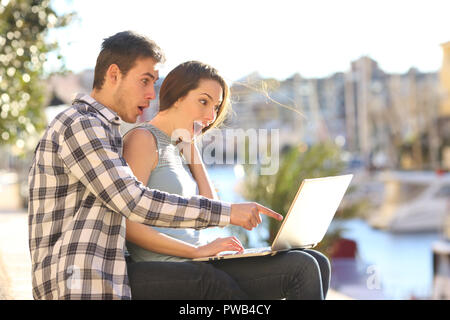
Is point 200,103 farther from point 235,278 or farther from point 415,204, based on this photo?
point 415,204

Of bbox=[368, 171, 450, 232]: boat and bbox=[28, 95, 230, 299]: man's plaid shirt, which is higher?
bbox=[28, 95, 230, 299]: man's plaid shirt

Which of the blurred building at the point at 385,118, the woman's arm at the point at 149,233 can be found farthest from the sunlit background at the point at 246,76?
the blurred building at the point at 385,118

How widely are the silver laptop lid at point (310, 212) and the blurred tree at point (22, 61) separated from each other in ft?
7.66

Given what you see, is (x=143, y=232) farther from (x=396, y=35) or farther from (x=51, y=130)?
(x=396, y=35)

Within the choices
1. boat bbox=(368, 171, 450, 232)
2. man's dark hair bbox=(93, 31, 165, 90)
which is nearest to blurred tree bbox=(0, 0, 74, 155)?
man's dark hair bbox=(93, 31, 165, 90)

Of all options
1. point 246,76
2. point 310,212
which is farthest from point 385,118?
point 310,212

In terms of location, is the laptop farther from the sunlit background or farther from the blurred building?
the blurred building

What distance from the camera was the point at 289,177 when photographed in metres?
6.53

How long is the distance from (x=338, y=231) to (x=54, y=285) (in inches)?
239

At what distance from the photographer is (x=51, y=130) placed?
146cm

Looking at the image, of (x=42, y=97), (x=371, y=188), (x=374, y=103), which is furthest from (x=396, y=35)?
(x=42, y=97)

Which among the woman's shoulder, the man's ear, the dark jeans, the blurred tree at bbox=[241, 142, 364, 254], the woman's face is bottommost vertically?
the blurred tree at bbox=[241, 142, 364, 254]

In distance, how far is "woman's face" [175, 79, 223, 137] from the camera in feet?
6.02

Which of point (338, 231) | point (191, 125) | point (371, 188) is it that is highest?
point (191, 125)
